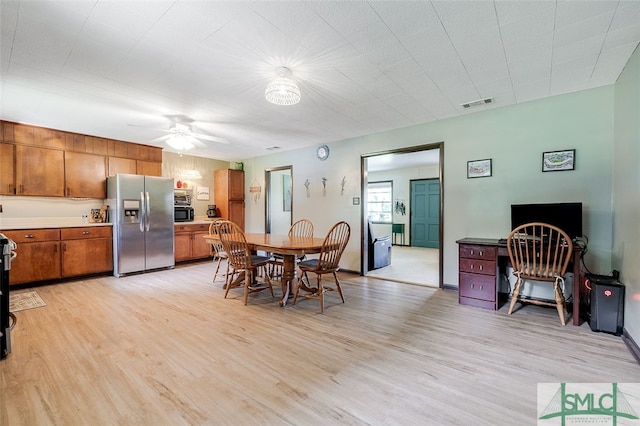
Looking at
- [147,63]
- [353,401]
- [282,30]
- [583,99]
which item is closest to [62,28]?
[147,63]

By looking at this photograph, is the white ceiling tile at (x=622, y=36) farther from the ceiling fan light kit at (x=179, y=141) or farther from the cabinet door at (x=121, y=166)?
the cabinet door at (x=121, y=166)

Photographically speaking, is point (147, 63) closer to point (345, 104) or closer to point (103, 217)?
point (345, 104)

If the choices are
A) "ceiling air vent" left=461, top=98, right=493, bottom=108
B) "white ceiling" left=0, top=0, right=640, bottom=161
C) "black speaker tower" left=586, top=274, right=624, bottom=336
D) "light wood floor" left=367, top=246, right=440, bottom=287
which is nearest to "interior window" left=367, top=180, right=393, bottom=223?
"light wood floor" left=367, top=246, right=440, bottom=287

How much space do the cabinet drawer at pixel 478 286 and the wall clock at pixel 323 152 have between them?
319 centimetres

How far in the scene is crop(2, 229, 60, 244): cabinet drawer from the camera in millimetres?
3998

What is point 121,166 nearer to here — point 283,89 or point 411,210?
point 283,89

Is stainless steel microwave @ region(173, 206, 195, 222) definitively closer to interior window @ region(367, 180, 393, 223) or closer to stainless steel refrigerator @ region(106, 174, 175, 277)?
stainless steel refrigerator @ region(106, 174, 175, 277)

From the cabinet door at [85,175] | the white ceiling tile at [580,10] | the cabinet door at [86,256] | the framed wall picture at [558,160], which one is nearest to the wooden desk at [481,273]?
the framed wall picture at [558,160]

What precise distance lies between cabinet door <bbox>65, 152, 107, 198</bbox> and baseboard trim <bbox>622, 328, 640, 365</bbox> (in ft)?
23.2

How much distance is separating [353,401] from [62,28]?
318 centimetres

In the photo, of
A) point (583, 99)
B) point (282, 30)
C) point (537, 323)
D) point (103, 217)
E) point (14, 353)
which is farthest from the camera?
point (103, 217)

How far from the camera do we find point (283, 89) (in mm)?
2514

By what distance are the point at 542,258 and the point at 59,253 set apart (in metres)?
6.37

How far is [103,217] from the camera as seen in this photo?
514 cm
